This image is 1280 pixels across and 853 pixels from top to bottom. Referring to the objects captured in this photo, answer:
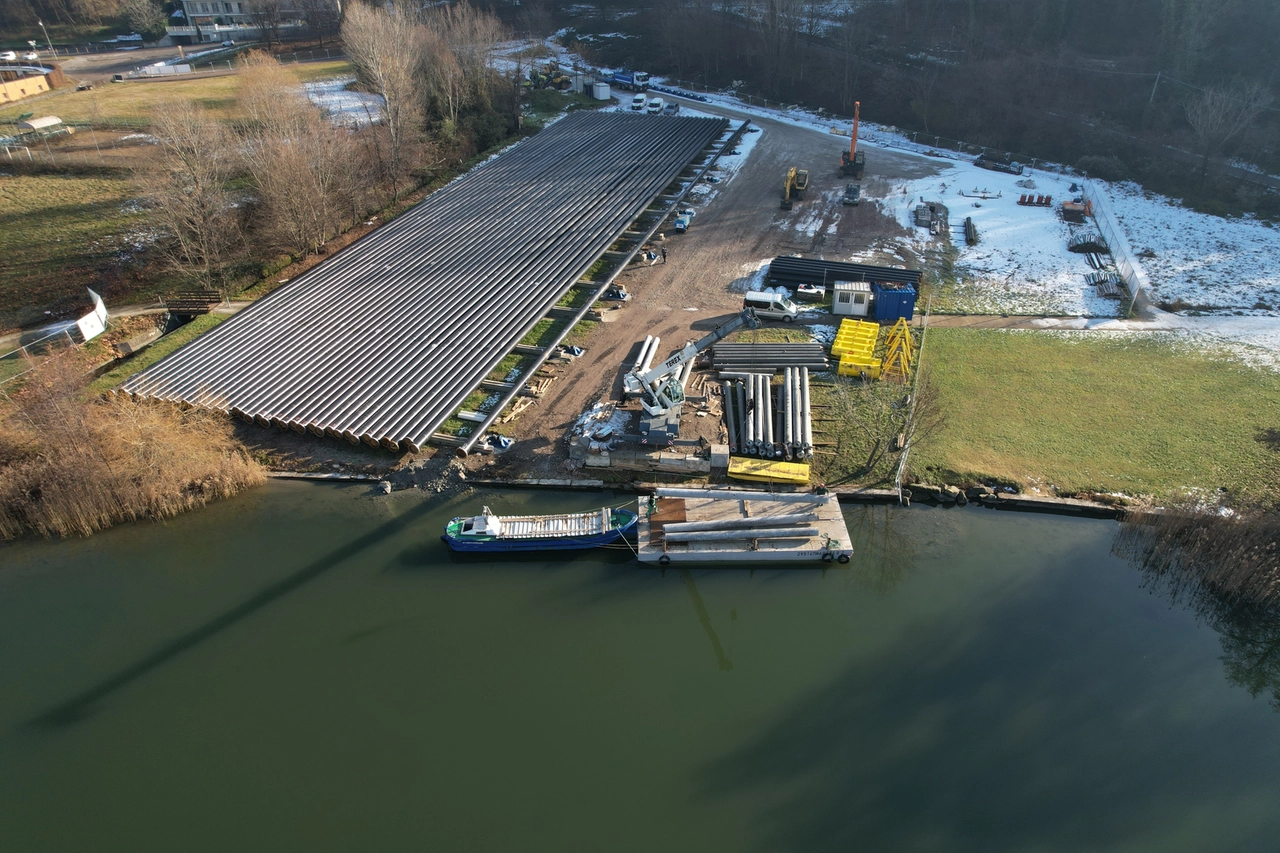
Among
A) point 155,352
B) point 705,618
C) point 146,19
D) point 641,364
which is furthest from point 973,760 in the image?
point 146,19

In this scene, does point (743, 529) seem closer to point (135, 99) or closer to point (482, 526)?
point (482, 526)

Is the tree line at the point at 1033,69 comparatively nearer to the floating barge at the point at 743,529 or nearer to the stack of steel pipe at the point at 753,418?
the stack of steel pipe at the point at 753,418

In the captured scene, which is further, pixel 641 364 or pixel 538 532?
pixel 641 364

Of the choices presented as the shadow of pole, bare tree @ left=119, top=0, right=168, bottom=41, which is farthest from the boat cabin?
bare tree @ left=119, top=0, right=168, bottom=41

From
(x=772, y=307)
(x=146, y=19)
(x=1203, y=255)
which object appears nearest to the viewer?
(x=772, y=307)

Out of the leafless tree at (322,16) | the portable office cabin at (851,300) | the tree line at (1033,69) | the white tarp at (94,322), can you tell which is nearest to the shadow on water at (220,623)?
the white tarp at (94,322)
